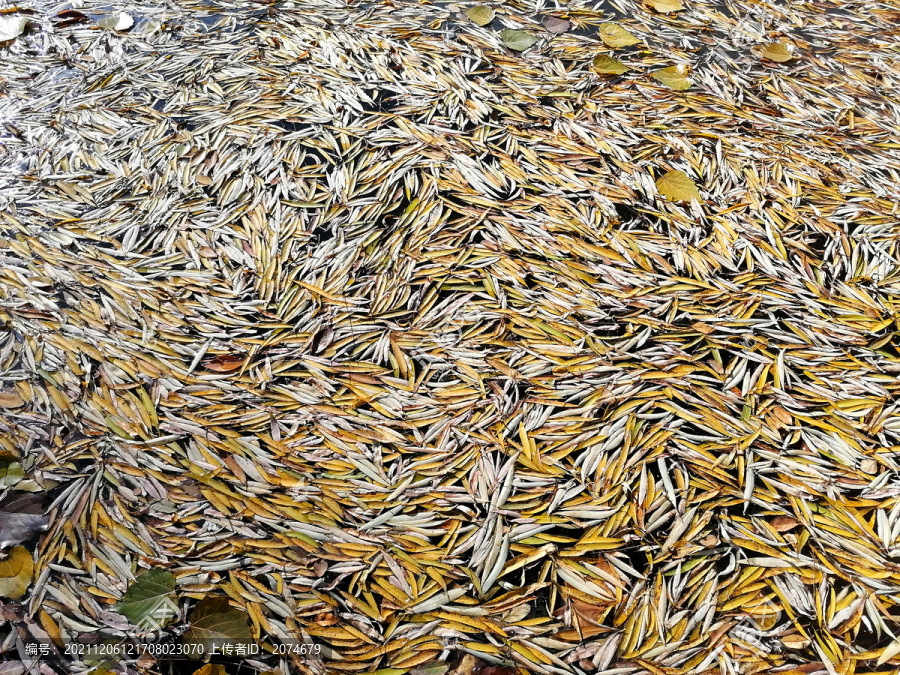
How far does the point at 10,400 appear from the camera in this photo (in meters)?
1.44

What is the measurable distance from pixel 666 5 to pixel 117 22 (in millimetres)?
2412

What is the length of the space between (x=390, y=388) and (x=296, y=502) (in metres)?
0.36

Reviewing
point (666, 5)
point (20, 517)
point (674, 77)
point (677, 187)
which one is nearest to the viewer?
point (20, 517)

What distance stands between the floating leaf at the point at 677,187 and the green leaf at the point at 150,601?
5.83 feet

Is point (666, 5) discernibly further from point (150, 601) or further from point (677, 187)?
point (150, 601)

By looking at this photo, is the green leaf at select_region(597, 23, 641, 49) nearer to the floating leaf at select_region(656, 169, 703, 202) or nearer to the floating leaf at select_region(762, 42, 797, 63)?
the floating leaf at select_region(762, 42, 797, 63)

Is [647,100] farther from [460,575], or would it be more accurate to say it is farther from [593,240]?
[460,575]

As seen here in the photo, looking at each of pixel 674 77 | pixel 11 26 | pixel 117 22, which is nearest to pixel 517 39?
pixel 674 77

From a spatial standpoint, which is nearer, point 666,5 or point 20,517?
point 20,517

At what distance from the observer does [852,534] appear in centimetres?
127

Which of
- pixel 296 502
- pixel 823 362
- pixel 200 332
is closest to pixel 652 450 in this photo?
pixel 823 362

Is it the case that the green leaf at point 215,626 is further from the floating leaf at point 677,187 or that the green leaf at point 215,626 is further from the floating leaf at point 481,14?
the floating leaf at point 481,14

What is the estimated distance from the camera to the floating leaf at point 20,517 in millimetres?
1236

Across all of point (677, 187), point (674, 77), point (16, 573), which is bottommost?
point (16, 573)
